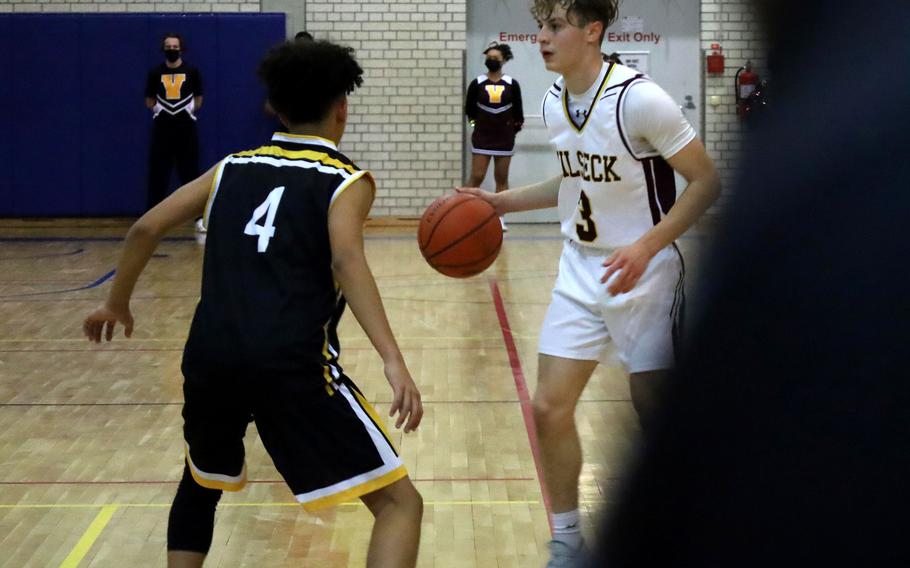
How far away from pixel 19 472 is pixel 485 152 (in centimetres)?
861

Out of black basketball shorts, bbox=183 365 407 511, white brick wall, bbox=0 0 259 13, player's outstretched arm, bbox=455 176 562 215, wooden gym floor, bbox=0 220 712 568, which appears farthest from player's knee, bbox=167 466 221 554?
white brick wall, bbox=0 0 259 13

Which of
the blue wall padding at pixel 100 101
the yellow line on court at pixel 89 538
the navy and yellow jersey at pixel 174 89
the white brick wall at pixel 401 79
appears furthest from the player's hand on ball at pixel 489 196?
the white brick wall at pixel 401 79

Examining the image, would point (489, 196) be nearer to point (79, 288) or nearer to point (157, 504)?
point (157, 504)

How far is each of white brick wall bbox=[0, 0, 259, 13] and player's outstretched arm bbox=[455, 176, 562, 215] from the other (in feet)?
33.6

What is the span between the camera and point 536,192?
401 centimetres

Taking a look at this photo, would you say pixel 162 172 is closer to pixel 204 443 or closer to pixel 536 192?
pixel 536 192

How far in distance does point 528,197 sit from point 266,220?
4.41 ft

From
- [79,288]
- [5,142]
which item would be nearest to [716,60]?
[79,288]

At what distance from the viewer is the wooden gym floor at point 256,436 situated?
4066 millimetres

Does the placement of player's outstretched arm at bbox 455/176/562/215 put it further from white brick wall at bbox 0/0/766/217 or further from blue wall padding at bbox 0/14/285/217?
white brick wall at bbox 0/0/766/217

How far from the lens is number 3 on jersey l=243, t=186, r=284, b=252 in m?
2.87

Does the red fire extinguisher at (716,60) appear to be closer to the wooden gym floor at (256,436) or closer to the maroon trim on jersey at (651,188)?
the wooden gym floor at (256,436)

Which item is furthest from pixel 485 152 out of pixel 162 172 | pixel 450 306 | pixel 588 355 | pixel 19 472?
pixel 588 355

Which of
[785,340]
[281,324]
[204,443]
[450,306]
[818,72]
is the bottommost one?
[450,306]
